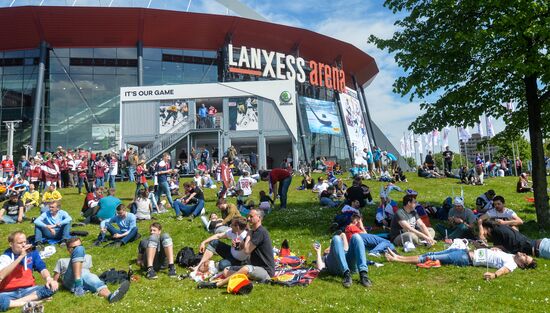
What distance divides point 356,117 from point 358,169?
27.6 meters

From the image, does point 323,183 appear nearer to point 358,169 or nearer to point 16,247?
point 358,169

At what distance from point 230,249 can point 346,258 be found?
2.35 metres

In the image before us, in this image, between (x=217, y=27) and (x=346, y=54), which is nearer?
(x=217, y=27)

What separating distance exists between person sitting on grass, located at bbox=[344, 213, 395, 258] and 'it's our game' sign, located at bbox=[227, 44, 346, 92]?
32.5 metres

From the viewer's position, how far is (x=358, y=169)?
25.4m

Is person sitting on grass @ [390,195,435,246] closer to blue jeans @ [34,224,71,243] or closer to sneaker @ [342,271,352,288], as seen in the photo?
sneaker @ [342,271,352,288]

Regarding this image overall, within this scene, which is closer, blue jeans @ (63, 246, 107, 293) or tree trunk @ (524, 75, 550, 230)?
blue jeans @ (63, 246, 107, 293)

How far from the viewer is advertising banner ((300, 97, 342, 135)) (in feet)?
138

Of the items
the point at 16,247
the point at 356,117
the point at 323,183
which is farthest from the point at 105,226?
the point at 356,117

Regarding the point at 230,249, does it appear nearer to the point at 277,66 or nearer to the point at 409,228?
the point at 409,228

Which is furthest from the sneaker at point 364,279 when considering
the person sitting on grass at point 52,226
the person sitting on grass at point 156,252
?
the person sitting on grass at point 52,226

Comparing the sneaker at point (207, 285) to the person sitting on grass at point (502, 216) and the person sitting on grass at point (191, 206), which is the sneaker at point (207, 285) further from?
the person sitting on grass at point (502, 216)

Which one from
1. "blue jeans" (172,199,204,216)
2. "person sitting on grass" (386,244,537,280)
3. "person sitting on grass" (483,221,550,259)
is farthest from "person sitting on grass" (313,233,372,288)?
"blue jeans" (172,199,204,216)

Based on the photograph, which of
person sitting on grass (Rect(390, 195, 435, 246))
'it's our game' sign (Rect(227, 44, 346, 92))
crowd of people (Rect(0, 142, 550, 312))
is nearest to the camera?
crowd of people (Rect(0, 142, 550, 312))
